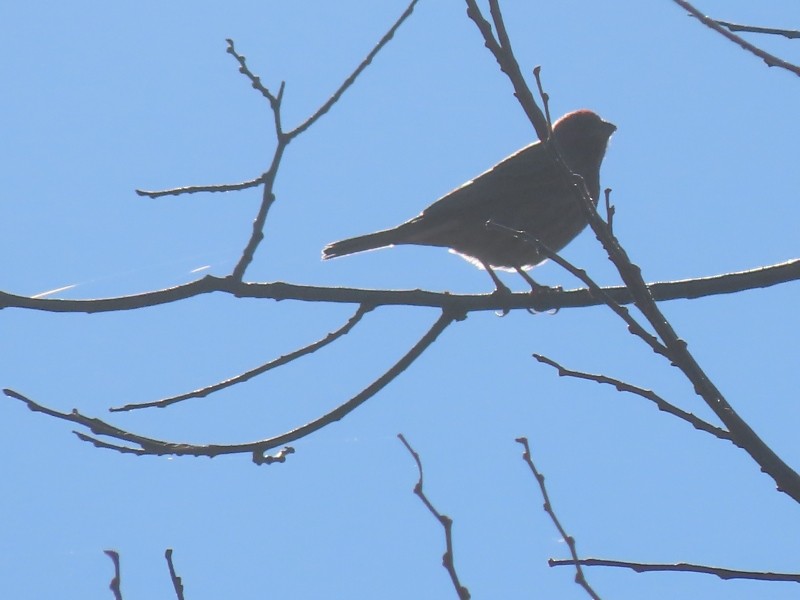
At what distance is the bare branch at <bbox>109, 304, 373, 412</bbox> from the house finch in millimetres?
2671

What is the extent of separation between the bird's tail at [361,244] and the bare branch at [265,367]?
2553 mm

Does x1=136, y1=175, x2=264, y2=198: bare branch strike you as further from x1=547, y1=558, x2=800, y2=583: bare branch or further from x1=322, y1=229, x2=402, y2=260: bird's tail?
x1=322, y1=229, x2=402, y2=260: bird's tail

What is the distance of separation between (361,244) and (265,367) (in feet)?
9.62

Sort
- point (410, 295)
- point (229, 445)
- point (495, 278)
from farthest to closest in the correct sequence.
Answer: point (495, 278) → point (410, 295) → point (229, 445)

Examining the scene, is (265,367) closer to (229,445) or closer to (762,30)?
(229,445)

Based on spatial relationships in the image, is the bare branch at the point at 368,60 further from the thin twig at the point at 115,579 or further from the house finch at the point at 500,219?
the house finch at the point at 500,219

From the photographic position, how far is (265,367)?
3357 mm

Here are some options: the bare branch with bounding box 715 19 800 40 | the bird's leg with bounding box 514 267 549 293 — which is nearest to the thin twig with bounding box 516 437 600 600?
the bare branch with bounding box 715 19 800 40

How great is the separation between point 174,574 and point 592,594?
0.96 meters

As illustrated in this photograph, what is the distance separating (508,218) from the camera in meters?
6.56

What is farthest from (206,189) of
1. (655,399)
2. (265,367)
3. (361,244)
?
(361,244)

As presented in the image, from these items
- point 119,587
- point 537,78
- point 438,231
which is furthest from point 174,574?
point 438,231

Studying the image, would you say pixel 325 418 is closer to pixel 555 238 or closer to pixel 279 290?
pixel 279 290

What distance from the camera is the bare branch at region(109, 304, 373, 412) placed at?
3219mm
